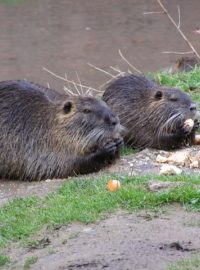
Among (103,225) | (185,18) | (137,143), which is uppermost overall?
(103,225)

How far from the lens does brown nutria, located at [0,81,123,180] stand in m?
6.40

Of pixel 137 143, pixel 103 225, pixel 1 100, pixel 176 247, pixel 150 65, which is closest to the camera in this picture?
pixel 176 247

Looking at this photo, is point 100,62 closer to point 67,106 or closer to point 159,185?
point 67,106

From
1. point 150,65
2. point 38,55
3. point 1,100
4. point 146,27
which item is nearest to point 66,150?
point 1,100

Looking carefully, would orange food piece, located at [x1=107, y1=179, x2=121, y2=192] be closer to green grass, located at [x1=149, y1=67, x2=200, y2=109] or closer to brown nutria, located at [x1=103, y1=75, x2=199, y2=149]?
brown nutria, located at [x1=103, y1=75, x2=199, y2=149]

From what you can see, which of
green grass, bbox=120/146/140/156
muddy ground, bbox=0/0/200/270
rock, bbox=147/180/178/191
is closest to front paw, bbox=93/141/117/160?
muddy ground, bbox=0/0/200/270

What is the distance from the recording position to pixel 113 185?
18.1 ft

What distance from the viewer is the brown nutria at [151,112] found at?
6.91 m

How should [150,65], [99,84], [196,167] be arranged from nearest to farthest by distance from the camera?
1. [196,167]
2. [99,84]
3. [150,65]

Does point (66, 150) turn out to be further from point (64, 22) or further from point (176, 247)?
point (64, 22)

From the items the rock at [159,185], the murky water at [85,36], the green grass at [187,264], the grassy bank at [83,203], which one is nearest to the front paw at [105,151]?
the grassy bank at [83,203]

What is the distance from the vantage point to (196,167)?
614 cm

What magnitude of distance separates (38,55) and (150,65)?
1781mm

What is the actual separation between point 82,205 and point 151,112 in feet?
6.34
